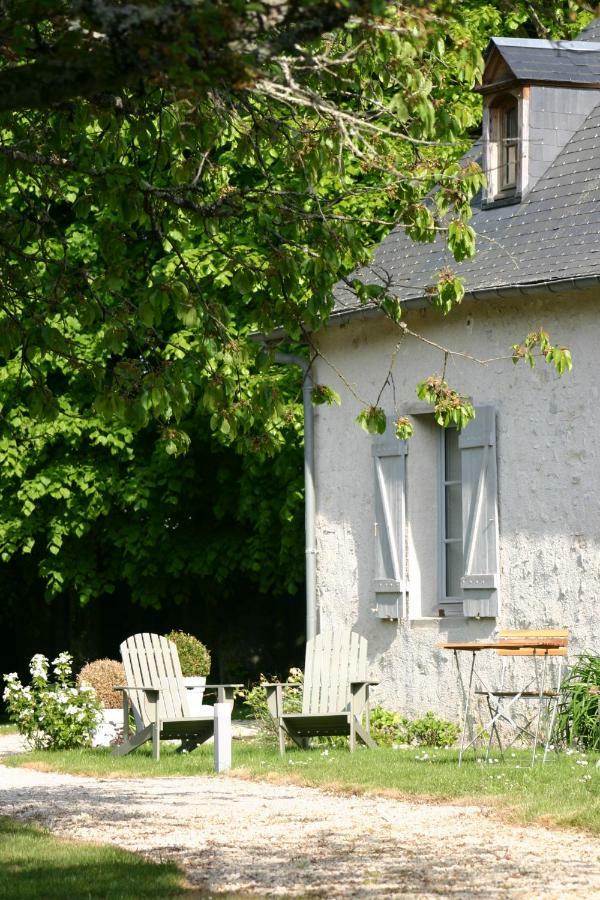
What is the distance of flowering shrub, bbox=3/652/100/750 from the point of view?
13.8 metres

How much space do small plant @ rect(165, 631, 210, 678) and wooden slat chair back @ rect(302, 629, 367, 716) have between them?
11.1 ft

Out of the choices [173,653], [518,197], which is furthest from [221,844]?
[518,197]

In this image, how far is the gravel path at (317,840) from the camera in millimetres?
6375

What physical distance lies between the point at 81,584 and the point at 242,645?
8.09ft

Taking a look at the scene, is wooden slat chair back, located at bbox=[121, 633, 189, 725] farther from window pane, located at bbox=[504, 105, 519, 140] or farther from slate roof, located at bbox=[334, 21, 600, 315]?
window pane, located at bbox=[504, 105, 519, 140]

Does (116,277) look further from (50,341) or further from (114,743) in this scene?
(114,743)

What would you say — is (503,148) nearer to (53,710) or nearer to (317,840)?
(53,710)

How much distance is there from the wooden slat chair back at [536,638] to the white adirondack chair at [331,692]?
Answer: 4.28 ft

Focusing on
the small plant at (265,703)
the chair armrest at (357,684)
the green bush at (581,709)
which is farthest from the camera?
the small plant at (265,703)

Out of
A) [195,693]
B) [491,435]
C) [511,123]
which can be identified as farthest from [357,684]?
[511,123]

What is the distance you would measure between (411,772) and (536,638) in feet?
4.60

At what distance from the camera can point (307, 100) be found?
5.53 metres

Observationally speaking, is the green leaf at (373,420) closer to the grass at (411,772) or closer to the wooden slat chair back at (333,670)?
the grass at (411,772)

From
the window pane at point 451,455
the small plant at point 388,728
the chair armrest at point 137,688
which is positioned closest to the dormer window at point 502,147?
the window pane at point 451,455
